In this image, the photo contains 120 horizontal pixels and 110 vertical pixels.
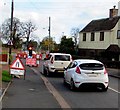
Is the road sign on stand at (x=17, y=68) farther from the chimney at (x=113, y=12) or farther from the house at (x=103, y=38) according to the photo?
the chimney at (x=113, y=12)

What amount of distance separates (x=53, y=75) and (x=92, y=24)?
117 feet

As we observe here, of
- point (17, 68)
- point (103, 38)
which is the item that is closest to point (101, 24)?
point (103, 38)

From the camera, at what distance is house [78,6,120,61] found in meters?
50.9

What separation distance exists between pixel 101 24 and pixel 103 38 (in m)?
3.78

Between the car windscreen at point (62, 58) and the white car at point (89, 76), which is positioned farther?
the car windscreen at point (62, 58)

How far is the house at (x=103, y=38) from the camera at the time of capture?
50.9 meters

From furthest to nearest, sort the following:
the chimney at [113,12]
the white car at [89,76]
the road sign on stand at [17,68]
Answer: the chimney at [113,12] → the road sign on stand at [17,68] → the white car at [89,76]

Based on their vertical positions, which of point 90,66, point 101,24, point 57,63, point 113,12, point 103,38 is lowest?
point 57,63

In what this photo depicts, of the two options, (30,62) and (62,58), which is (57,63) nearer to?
(62,58)

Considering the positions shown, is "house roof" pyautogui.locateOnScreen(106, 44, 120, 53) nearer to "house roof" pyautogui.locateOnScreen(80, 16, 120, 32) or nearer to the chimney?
"house roof" pyautogui.locateOnScreen(80, 16, 120, 32)

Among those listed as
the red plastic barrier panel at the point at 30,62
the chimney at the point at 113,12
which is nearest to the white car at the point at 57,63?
the red plastic barrier panel at the point at 30,62

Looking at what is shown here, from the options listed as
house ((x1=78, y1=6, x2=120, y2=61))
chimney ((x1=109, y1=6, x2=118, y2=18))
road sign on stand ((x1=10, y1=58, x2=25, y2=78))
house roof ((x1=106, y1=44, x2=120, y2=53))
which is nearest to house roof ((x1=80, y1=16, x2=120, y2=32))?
house ((x1=78, y1=6, x2=120, y2=61))

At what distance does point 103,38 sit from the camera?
2094 inches

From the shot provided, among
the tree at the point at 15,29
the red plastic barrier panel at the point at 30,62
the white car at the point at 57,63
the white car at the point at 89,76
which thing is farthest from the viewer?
the tree at the point at 15,29
